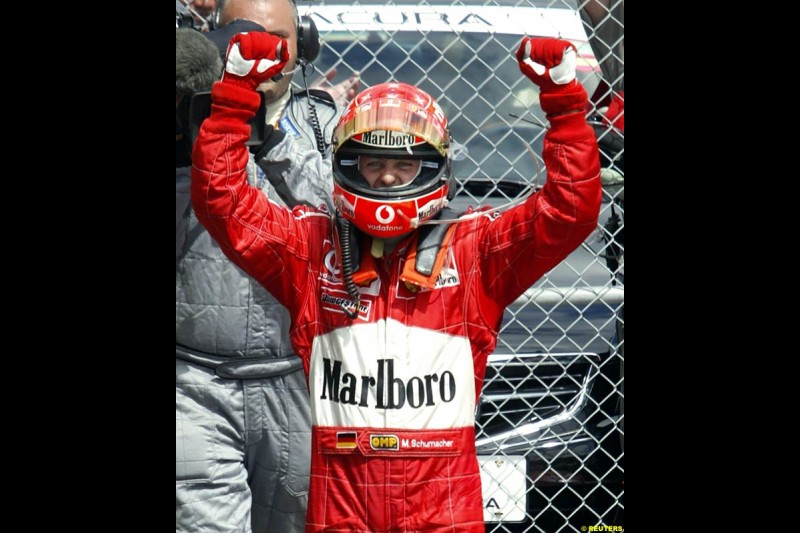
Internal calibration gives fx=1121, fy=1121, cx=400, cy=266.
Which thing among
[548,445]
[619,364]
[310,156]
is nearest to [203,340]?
[310,156]

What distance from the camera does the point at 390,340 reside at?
304 cm

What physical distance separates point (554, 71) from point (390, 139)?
48cm

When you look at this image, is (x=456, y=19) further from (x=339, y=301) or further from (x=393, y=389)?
(x=393, y=389)

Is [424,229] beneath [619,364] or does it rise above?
above

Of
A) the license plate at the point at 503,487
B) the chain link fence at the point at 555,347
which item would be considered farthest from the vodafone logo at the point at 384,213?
the license plate at the point at 503,487

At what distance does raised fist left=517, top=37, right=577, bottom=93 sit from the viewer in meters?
2.80

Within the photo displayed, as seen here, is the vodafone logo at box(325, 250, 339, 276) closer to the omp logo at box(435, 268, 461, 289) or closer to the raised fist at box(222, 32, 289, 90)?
the omp logo at box(435, 268, 461, 289)

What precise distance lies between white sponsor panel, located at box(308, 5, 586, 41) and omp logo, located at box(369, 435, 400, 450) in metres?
2.62

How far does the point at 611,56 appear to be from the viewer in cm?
433

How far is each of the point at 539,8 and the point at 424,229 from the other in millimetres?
2631

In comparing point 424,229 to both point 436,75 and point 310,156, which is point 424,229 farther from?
point 436,75

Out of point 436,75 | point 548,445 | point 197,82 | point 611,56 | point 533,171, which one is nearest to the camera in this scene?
point 197,82

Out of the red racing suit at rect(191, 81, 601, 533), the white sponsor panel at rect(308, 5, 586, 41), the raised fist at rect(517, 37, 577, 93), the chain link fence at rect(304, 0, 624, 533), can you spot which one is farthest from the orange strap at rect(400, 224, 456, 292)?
the white sponsor panel at rect(308, 5, 586, 41)

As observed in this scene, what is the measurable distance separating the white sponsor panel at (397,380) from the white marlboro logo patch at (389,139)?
1.58ft
